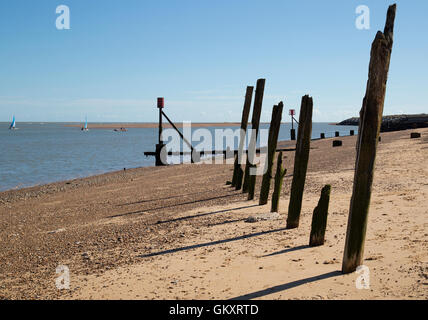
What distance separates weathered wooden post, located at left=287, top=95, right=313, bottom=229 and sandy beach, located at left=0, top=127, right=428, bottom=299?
0.31 m

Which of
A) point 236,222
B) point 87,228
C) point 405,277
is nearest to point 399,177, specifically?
point 236,222

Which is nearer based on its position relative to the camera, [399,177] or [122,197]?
[399,177]

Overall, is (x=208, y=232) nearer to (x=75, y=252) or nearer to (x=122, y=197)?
(x=75, y=252)

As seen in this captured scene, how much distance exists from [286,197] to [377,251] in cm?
503

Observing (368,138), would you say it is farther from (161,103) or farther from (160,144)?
(160,144)

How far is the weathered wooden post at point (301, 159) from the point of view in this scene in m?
7.27

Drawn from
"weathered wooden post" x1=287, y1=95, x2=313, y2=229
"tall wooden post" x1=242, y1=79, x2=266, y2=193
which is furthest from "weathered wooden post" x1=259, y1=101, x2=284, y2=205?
"weathered wooden post" x1=287, y1=95, x2=313, y2=229

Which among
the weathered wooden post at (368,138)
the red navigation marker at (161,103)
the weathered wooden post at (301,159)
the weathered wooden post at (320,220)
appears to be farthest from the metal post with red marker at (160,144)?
the weathered wooden post at (368,138)

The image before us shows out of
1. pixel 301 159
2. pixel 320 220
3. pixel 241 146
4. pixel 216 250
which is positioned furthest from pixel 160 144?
pixel 320 220

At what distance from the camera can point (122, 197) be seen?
14531mm

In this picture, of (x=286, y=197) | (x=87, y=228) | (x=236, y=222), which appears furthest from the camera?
(x=286, y=197)

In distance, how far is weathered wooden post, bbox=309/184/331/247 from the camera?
6191 mm

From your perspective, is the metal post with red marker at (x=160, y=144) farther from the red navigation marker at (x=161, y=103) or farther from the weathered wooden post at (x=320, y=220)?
the weathered wooden post at (x=320, y=220)

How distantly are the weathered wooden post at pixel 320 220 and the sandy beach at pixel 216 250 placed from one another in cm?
14
